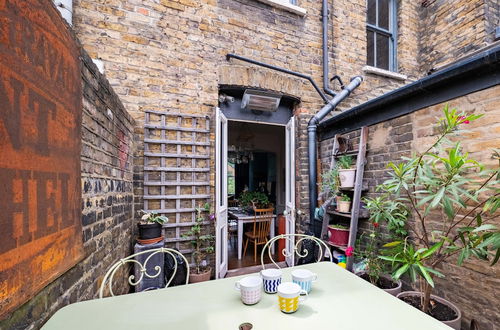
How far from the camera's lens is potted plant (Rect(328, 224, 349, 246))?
100 inches

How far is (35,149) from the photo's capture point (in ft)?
2.53

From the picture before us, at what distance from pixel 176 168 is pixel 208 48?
162 centimetres

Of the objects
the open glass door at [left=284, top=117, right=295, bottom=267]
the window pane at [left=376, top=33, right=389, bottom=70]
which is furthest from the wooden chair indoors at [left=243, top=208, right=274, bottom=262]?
the window pane at [left=376, top=33, right=389, bottom=70]

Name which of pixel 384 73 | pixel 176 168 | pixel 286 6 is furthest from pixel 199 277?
pixel 384 73

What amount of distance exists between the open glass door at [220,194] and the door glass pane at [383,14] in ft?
12.2

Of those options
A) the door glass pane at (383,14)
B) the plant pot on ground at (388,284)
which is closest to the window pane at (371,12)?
the door glass pane at (383,14)

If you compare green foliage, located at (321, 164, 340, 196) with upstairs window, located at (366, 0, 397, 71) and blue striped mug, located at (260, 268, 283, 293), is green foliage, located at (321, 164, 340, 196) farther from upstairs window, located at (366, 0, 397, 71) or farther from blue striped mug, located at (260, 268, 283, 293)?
upstairs window, located at (366, 0, 397, 71)

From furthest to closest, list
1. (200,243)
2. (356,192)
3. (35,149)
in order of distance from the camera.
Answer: (200,243) → (356,192) → (35,149)

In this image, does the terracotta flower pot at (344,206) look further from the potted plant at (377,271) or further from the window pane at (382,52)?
the window pane at (382,52)

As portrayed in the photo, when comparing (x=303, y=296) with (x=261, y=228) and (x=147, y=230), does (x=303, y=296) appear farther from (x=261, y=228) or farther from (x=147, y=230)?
(x=261, y=228)

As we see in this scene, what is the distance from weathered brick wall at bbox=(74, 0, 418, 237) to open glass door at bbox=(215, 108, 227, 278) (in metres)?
0.30

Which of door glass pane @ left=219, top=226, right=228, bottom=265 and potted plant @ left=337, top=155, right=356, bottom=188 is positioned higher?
potted plant @ left=337, top=155, right=356, bottom=188

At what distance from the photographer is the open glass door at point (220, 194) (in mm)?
2680

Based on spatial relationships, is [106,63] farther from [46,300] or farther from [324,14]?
[324,14]
